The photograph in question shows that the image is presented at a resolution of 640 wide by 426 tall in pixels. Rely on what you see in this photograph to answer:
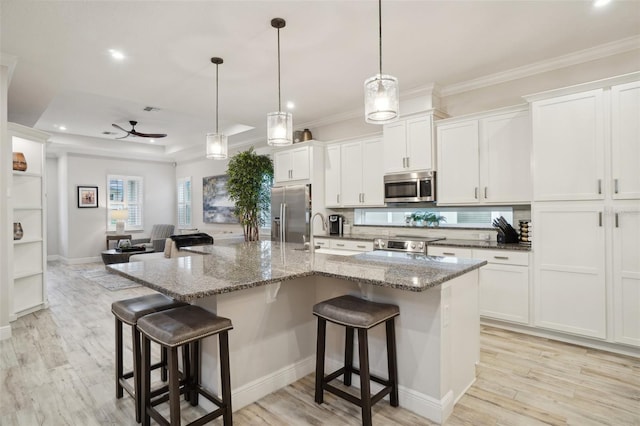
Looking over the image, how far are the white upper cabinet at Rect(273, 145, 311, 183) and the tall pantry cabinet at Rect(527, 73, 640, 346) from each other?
317 cm

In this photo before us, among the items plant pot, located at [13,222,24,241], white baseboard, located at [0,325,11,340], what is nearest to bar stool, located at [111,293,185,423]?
white baseboard, located at [0,325,11,340]

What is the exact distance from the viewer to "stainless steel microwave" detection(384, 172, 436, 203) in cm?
423

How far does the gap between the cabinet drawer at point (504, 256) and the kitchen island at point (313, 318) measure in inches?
49.5

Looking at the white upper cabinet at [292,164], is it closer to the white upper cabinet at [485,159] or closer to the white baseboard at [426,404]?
the white upper cabinet at [485,159]

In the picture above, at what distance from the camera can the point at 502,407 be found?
2.15 meters

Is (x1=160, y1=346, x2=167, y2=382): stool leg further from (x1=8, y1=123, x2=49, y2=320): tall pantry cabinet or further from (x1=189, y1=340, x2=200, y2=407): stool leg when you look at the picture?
(x1=8, y1=123, x2=49, y2=320): tall pantry cabinet

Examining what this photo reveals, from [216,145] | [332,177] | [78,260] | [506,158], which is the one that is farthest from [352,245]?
[78,260]

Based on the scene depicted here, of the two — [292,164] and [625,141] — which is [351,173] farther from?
[625,141]

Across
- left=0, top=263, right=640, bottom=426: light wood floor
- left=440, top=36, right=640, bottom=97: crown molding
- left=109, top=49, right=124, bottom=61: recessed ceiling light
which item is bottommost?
left=0, top=263, right=640, bottom=426: light wood floor

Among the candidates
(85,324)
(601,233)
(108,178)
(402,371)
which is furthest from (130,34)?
(108,178)

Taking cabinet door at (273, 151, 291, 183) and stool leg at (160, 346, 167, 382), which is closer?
stool leg at (160, 346, 167, 382)

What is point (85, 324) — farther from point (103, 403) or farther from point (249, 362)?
point (249, 362)

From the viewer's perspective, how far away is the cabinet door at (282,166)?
18.9 ft

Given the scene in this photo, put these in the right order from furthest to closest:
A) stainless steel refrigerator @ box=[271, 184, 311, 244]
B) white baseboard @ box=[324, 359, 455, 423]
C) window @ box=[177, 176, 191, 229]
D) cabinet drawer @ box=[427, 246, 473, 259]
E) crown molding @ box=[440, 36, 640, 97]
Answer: window @ box=[177, 176, 191, 229], stainless steel refrigerator @ box=[271, 184, 311, 244], cabinet drawer @ box=[427, 246, 473, 259], crown molding @ box=[440, 36, 640, 97], white baseboard @ box=[324, 359, 455, 423]
